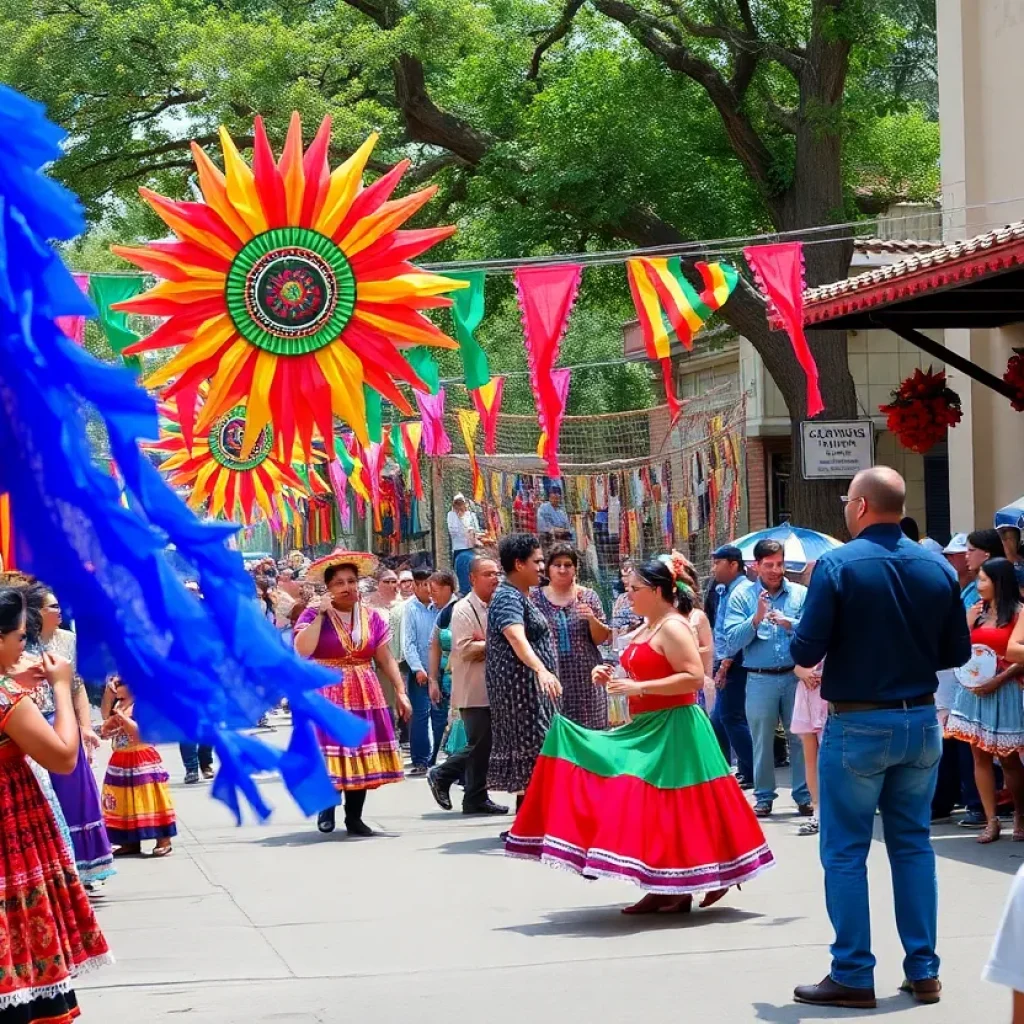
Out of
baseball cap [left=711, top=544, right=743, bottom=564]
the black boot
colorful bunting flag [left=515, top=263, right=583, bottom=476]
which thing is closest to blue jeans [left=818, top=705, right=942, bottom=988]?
the black boot

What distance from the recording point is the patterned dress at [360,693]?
11.3 m

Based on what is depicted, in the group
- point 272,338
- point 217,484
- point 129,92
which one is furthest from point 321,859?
point 129,92

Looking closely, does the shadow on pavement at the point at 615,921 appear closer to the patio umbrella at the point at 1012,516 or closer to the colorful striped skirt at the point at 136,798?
the colorful striped skirt at the point at 136,798

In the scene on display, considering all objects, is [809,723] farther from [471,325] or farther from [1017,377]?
[1017,377]

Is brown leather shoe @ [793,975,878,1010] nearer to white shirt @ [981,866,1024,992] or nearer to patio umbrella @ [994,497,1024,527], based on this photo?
white shirt @ [981,866,1024,992]

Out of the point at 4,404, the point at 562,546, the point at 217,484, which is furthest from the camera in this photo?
the point at 217,484

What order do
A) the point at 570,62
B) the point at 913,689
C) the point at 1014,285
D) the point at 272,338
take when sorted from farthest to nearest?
the point at 570,62, the point at 1014,285, the point at 272,338, the point at 913,689

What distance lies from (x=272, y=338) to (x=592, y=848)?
8.91 ft

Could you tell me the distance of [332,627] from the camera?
37.2 ft

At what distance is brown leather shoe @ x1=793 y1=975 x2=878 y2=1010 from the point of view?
244 inches

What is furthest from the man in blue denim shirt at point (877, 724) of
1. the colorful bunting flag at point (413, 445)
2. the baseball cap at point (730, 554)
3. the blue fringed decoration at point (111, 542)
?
the colorful bunting flag at point (413, 445)

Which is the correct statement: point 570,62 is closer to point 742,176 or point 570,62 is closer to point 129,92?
point 742,176

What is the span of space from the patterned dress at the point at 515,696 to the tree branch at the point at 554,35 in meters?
→ 12.4

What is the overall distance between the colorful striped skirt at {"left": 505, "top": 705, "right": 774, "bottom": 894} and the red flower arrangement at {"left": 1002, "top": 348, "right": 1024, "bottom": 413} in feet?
22.7
